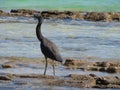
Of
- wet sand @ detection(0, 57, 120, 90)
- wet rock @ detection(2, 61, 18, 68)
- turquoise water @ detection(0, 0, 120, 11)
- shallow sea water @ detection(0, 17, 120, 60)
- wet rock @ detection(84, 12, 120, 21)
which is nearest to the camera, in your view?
wet sand @ detection(0, 57, 120, 90)

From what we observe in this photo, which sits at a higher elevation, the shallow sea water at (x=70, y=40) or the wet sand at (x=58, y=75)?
the wet sand at (x=58, y=75)

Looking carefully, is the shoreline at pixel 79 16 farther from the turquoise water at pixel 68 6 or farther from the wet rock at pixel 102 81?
the wet rock at pixel 102 81

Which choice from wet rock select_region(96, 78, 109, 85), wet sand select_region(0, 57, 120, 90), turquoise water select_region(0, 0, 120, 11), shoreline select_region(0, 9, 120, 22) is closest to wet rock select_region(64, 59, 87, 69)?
wet sand select_region(0, 57, 120, 90)

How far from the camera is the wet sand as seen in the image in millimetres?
13562

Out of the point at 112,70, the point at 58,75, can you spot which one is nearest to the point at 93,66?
the point at 112,70

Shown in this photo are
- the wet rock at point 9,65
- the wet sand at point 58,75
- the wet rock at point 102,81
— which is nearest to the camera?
the wet sand at point 58,75

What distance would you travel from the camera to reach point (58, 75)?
50.4 ft

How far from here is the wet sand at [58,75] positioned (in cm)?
1356

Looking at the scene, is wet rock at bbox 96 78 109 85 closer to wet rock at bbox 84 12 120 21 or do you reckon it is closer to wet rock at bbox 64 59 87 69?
wet rock at bbox 64 59 87 69

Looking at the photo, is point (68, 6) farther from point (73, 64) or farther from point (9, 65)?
point (9, 65)

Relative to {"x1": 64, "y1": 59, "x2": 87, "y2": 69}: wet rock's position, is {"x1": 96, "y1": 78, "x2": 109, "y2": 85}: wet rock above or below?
above

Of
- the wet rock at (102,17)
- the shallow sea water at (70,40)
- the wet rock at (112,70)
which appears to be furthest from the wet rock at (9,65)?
the wet rock at (102,17)

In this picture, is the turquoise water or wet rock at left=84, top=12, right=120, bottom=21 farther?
the turquoise water

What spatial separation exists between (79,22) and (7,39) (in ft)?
46.5
